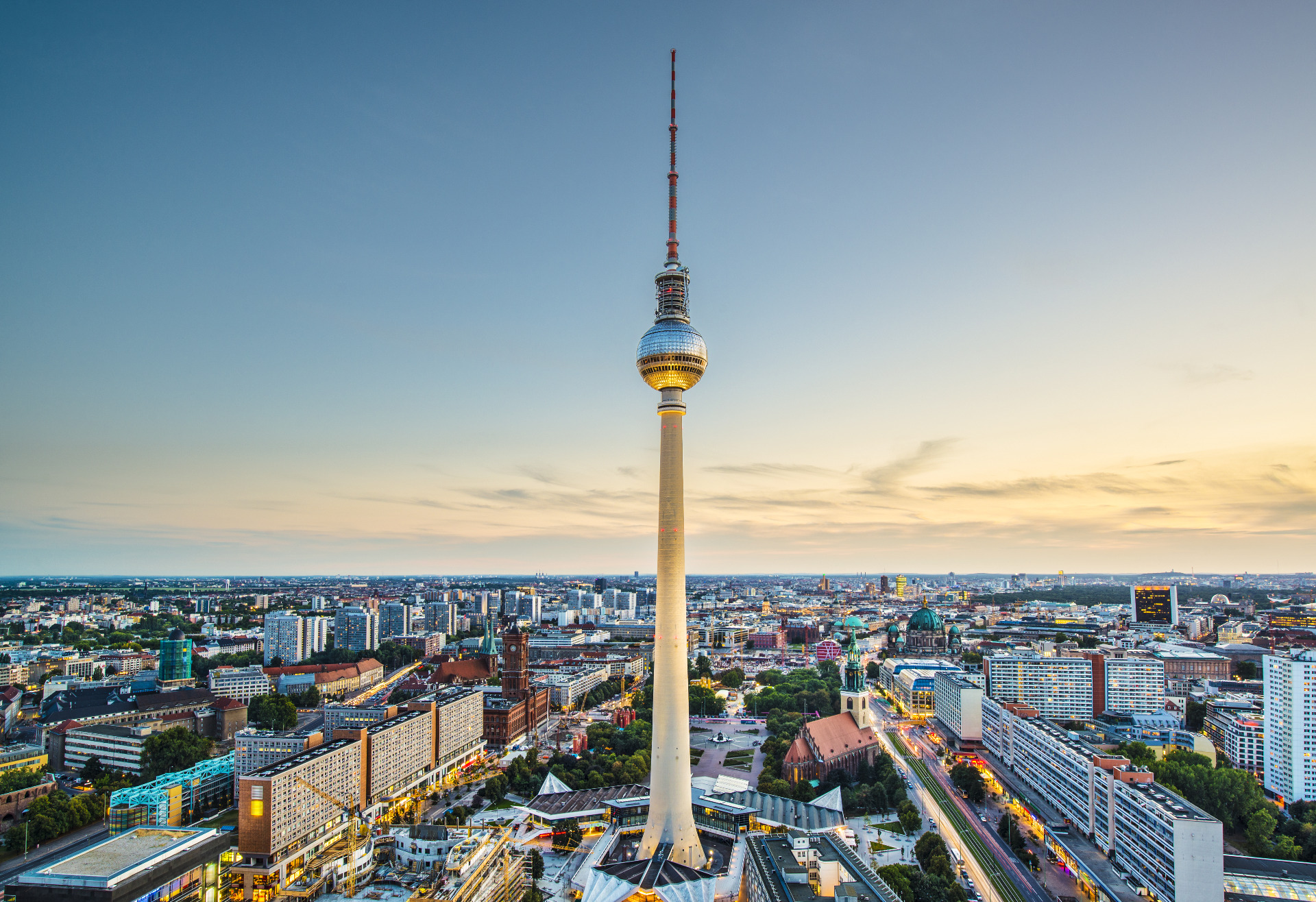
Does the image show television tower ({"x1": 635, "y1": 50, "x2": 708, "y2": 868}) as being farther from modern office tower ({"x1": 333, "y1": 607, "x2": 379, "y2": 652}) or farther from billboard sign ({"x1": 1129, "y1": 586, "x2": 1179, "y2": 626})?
billboard sign ({"x1": 1129, "y1": 586, "x2": 1179, "y2": 626})

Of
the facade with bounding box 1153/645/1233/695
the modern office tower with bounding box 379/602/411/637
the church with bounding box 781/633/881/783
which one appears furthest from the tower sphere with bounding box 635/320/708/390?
the modern office tower with bounding box 379/602/411/637

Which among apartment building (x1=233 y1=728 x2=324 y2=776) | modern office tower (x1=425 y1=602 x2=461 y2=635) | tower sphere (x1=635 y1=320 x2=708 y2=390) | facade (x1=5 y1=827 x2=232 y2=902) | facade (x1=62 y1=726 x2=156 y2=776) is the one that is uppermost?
tower sphere (x1=635 y1=320 x2=708 y2=390)

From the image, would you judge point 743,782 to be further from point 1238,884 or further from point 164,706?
point 164,706

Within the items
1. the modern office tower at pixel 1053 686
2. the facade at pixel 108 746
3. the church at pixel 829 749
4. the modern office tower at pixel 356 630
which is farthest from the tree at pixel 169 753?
the modern office tower at pixel 356 630

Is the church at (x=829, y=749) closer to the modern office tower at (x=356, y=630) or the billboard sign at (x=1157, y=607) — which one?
the modern office tower at (x=356, y=630)

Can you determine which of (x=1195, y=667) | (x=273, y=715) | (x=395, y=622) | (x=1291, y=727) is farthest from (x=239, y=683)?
(x=1195, y=667)

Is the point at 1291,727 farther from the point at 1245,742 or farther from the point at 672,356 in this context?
the point at 672,356

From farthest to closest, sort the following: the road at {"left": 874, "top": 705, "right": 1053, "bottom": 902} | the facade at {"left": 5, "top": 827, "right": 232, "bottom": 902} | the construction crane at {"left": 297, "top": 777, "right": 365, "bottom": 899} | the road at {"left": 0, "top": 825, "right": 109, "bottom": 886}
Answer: the road at {"left": 0, "top": 825, "right": 109, "bottom": 886} < the construction crane at {"left": 297, "top": 777, "right": 365, "bottom": 899} < the road at {"left": 874, "top": 705, "right": 1053, "bottom": 902} < the facade at {"left": 5, "top": 827, "right": 232, "bottom": 902}

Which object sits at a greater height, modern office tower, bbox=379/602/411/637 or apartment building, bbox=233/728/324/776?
apartment building, bbox=233/728/324/776
